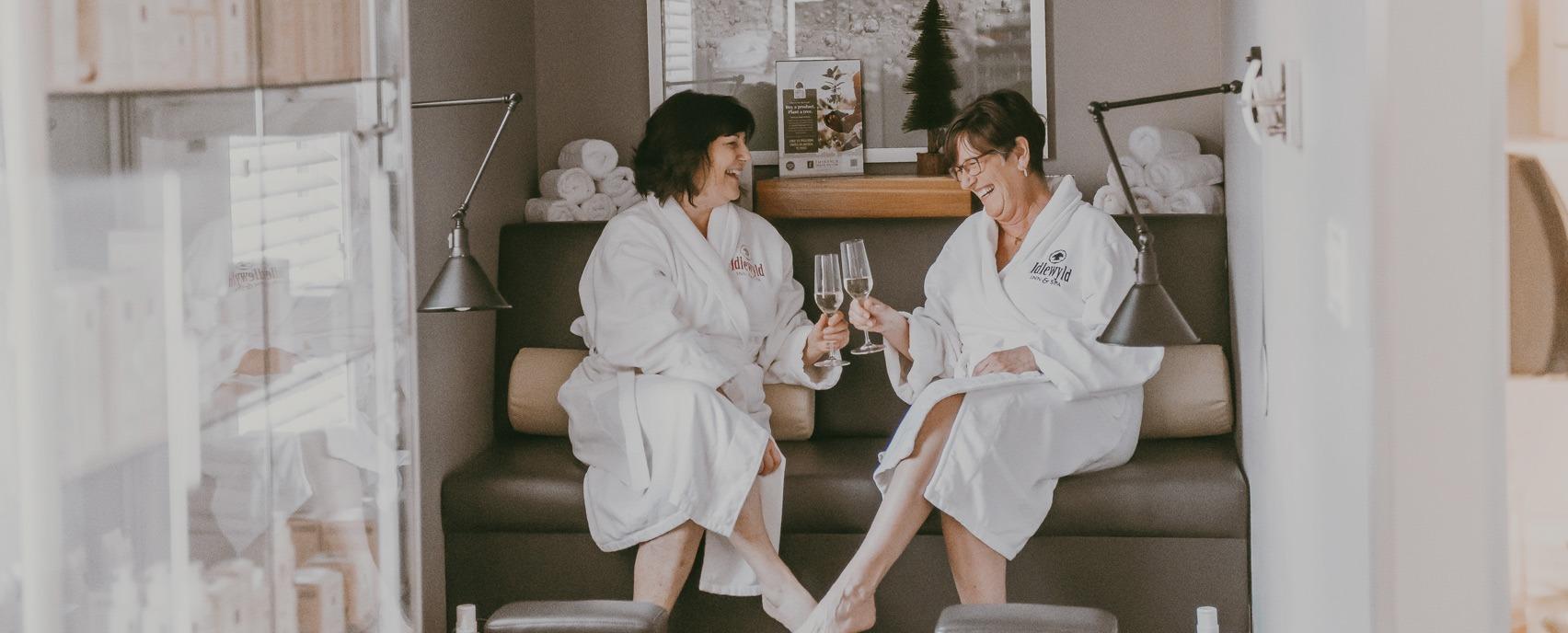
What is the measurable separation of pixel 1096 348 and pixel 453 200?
1.51 meters

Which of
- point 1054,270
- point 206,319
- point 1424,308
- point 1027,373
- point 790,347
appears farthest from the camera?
point 790,347

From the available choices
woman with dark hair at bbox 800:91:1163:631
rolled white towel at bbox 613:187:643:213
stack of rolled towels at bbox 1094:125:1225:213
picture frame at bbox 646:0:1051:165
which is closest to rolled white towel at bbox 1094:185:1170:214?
stack of rolled towels at bbox 1094:125:1225:213

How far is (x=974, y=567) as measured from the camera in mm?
2926

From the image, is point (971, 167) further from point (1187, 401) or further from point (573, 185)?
point (573, 185)

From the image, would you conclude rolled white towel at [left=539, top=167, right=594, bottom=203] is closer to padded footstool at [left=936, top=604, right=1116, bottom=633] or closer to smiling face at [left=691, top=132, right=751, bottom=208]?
smiling face at [left=691, top=132, right=751, bottom=208]

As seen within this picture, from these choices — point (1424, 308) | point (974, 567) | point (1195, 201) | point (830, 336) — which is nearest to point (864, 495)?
point (974, 567)

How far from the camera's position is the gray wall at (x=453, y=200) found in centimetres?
320

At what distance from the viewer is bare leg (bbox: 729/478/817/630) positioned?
9.64ft

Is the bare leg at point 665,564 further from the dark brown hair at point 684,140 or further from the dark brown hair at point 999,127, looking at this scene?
the dark brown hair at point 999,127

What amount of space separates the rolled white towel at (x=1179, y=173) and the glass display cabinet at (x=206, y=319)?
2.12 meters

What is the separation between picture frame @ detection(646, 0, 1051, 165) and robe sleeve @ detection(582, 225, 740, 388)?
78 centimetres

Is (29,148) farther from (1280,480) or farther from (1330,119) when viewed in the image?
(1280,480)

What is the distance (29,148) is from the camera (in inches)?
54.7

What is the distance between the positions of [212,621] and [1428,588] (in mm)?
1322
